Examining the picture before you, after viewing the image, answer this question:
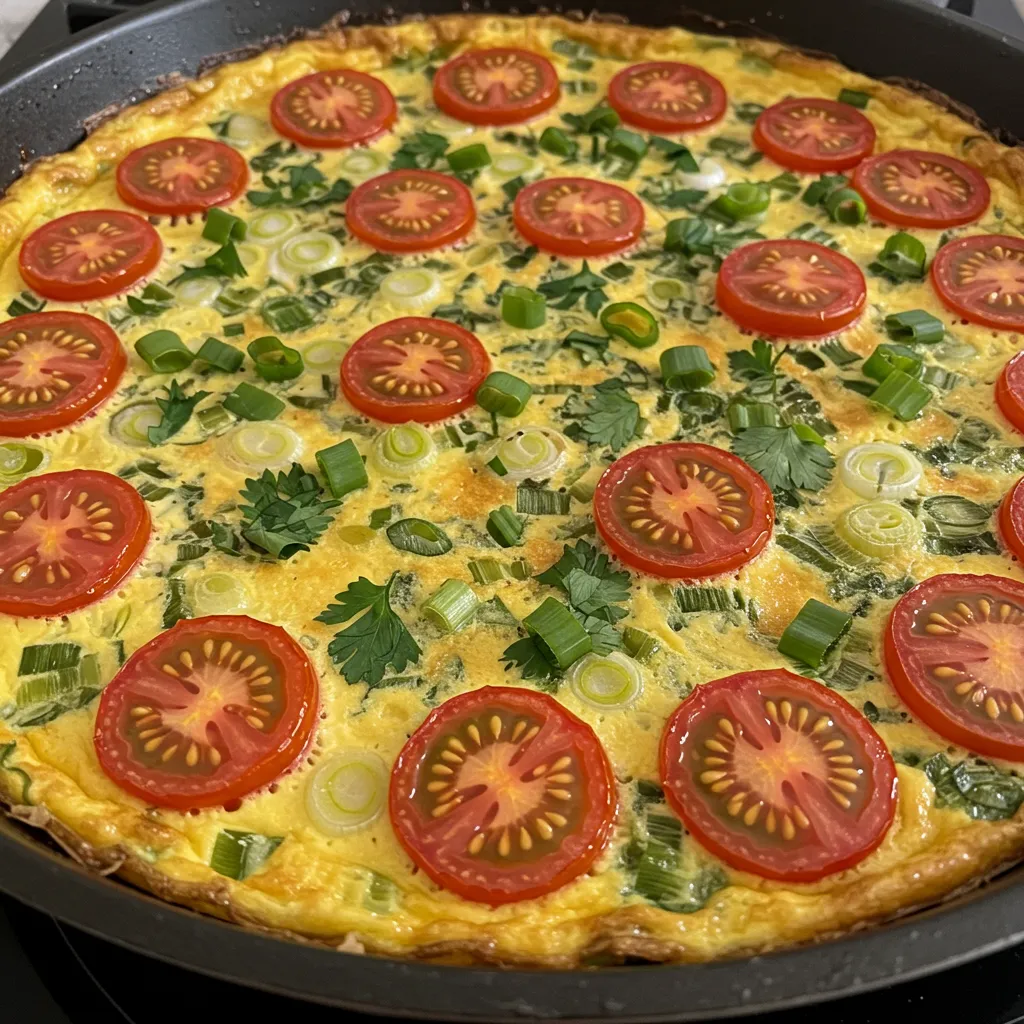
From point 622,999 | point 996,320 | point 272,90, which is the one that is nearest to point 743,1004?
point 622,999

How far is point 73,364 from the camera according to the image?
10.2ft

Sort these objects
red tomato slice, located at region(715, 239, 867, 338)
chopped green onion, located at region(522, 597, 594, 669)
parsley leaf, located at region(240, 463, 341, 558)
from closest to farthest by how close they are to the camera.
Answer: chopped green onion, located at region(522, 597, 594, 669) < parsley leaf, located at region(240, 463, 341, 558) < red tomato slice, located at region(715, 239, 867, 338)

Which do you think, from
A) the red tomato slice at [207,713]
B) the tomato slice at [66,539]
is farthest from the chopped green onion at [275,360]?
the red tomato slice at [207,713]

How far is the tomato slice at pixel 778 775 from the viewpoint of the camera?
213 cm

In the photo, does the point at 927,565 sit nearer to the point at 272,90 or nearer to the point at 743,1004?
the point at 743,1004

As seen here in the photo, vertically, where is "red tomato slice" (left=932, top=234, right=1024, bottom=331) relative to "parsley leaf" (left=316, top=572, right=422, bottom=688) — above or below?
above

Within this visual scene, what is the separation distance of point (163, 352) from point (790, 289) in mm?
1936

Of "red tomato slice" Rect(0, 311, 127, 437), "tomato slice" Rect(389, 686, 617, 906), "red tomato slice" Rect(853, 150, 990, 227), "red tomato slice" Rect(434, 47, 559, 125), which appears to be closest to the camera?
"tomato slice" Rect(389, 686, 617, 906)

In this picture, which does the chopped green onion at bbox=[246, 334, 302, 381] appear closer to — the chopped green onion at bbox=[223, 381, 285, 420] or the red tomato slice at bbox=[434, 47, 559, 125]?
the chopped green onion at bbox=[223, 381, 285, 420]

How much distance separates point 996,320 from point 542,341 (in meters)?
1.40

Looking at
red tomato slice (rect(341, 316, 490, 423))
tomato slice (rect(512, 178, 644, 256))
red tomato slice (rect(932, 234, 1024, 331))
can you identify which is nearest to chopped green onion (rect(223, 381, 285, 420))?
red tomato slice (rect(341, 316, 490, 423))

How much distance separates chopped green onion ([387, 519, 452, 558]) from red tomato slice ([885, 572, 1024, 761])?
1.13 metres

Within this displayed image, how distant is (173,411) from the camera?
10.1ft

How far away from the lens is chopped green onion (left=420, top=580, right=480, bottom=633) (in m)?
2.59
